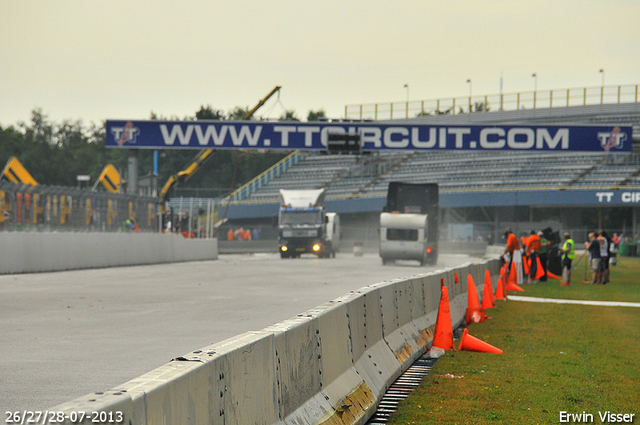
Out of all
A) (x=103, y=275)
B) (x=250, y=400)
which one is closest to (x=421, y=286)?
(x=250, y=400)

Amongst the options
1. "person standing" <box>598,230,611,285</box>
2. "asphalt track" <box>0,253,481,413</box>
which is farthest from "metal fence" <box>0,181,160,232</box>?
"person standing" <box>598,230,611,285</box>

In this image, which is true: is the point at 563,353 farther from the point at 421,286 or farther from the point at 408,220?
the point at 408,220

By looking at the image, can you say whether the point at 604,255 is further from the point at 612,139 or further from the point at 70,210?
the point at 70,210

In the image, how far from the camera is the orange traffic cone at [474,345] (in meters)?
11.0

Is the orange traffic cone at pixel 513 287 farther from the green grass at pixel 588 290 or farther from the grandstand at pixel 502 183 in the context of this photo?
the grandstand at pixel 502 183

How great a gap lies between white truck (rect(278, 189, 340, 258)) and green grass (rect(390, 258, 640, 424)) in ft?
96.5

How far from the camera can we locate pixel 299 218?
151 feet

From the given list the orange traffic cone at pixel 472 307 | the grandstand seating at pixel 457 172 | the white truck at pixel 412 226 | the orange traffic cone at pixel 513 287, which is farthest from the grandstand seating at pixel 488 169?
the orange traffic cone at pixel 472 307

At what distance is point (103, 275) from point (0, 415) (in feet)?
59.9

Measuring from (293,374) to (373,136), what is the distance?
108 ft

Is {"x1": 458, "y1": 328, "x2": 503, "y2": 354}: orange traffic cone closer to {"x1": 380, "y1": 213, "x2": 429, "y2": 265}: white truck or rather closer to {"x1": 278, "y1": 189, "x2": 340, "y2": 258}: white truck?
{"x1": 380, "y1": 213, "x2": 429, "y2": 265}: white truck

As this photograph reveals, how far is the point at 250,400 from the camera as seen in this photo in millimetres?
4508

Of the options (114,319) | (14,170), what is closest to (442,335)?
(114,319)

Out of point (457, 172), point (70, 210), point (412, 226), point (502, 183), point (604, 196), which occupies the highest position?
point (457, 172)
